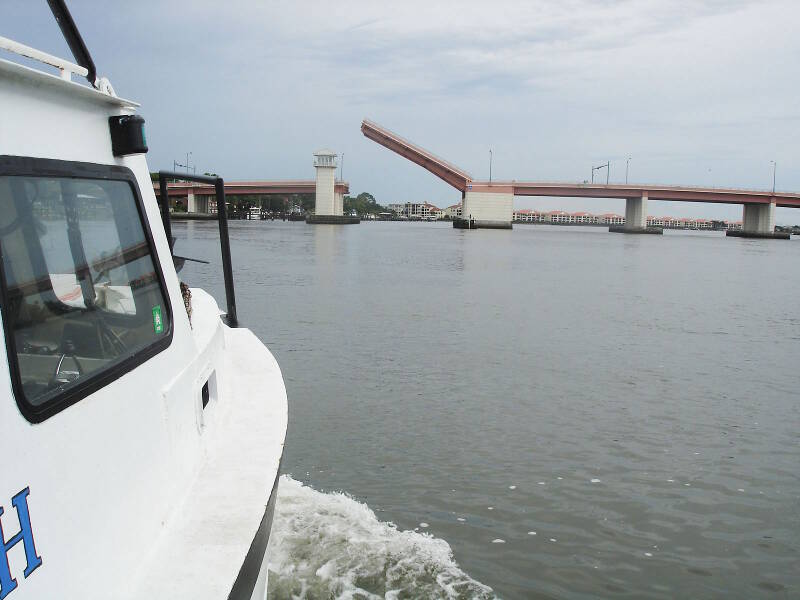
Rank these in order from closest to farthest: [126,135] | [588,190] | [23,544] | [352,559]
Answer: [23,544], [126,135], [352,559], [588,190]

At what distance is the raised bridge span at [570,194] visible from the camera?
8788 cm

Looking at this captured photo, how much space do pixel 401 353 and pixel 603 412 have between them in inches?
154

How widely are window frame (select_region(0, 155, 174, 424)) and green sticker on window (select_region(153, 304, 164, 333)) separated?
0.03m

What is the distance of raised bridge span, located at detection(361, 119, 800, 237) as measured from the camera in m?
87.9

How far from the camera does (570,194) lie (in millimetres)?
92500

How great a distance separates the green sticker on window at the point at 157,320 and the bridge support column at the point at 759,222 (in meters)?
105

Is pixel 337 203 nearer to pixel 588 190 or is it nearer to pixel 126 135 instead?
pixel 588 190

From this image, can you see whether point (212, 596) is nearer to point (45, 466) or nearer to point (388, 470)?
point (45, 466)

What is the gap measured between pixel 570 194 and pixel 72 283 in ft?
309

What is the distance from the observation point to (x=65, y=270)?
7.20 ft

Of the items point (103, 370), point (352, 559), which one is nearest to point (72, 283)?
point (103, 370)

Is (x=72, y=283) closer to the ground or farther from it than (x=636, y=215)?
farther from it

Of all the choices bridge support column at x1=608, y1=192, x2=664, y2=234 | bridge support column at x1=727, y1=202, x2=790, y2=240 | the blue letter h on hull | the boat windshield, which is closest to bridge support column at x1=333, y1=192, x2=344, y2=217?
bridge support column at x1=608, y1=192, x2=664, y2=234

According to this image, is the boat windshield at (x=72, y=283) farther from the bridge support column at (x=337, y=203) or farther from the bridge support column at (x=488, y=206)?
the bridge support column at (x=337, y=203)
